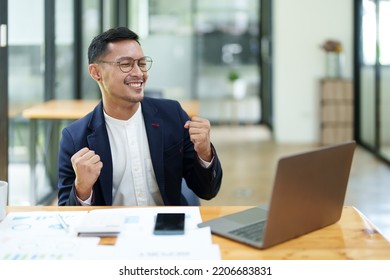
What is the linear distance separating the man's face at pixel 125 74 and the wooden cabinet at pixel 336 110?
5.90m

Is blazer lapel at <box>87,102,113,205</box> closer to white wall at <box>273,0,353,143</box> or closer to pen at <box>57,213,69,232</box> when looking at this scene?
pen at <box>57,213,69,232</box>

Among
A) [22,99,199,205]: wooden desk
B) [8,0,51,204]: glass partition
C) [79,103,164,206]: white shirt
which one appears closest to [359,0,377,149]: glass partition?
[22,99,199,205]: wooden desk

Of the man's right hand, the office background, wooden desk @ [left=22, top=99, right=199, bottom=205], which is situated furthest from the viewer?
the office background

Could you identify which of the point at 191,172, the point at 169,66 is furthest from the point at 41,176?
the point at 169,66

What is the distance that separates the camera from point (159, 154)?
217cm

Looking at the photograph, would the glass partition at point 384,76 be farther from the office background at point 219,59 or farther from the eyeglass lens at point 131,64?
the eyeglass lens at point 131,64

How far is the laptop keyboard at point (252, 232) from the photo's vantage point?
1.46 meters

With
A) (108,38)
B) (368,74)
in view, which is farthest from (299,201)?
(368,74)

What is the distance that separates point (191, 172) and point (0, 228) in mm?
813

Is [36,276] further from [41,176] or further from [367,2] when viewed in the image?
[367,2]

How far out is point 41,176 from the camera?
4.81 metres

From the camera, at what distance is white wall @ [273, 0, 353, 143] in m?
7.93

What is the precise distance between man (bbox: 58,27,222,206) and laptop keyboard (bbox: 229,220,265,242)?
1.55ft

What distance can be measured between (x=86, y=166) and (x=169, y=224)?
0.35m
